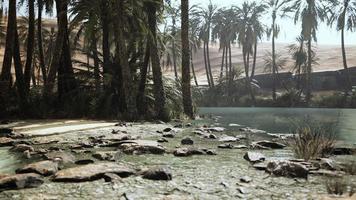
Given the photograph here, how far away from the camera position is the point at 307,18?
173 feet

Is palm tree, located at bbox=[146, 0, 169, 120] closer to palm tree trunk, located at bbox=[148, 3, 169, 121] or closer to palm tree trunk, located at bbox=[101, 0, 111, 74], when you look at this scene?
palm tree trunk, located at bbox=[148, 3, 169, 121]

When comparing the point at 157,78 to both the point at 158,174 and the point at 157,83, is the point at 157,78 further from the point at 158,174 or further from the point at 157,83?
the point at 158,174

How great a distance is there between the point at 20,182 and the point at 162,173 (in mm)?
2129

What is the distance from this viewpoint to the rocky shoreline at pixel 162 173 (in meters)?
5.77

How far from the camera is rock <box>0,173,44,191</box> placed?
5.82 metres

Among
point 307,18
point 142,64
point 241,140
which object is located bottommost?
point 241,140

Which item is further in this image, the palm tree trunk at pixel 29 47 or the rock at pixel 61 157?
the palm tree trunk at pixel 29 47

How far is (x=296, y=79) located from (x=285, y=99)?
1025 centimetres

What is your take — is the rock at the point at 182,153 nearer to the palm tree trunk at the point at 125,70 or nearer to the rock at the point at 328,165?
the rock at the point at 328,165

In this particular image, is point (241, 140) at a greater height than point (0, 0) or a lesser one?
lesser

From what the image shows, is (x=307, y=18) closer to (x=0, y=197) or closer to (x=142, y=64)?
(x=142, y=64)

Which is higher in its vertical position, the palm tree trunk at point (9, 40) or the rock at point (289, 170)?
the palm tree trunk at point (9, 40)

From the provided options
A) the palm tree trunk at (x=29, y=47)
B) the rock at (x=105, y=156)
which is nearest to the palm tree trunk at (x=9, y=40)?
the palm tree trunk at (x=29, y=47)

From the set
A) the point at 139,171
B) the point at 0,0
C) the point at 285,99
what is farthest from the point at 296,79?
the point at 139,171
